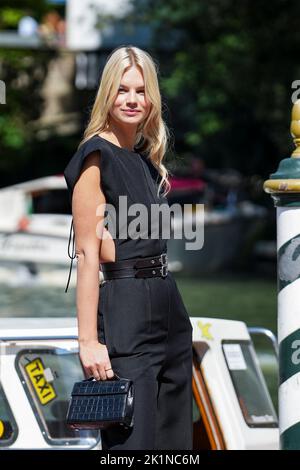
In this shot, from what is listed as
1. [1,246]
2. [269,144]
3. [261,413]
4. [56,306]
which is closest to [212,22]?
[269,144]

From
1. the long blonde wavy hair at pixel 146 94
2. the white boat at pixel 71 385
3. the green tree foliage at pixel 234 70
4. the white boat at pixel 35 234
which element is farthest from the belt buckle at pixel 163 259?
the green tree foliage at pixel 234 70

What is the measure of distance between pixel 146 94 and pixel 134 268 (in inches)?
24.3

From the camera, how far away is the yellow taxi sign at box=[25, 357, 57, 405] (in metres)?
5.12

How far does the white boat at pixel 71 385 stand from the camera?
16.6 feet

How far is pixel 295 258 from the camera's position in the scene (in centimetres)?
464

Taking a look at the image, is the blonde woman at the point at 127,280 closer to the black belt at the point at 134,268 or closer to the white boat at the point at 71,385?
the black belt at the point at 134,268

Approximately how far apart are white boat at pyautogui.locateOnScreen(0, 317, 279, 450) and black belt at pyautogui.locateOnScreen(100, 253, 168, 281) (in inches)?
38.5

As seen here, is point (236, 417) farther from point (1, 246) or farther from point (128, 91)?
point (1, 246)

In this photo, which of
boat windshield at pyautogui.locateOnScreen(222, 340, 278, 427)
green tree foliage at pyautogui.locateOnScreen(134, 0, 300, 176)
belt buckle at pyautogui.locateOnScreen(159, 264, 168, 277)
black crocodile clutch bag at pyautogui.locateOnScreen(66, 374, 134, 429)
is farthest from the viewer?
green tree foliage at pyautogui.locateOnScreen(134, 0, 300, 176)

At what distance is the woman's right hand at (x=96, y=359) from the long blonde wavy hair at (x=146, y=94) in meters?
0.63

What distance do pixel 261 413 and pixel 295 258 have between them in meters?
1.19

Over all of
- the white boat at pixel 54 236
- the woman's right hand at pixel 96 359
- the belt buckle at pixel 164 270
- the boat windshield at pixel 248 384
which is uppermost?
the belt buckle at pixel 164 270

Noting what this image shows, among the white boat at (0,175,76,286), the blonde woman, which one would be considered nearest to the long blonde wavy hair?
the blonde woman

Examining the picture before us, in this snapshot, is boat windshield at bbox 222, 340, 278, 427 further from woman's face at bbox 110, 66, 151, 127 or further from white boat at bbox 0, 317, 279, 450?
woman's face at bbox 110, 66, 151, 127
